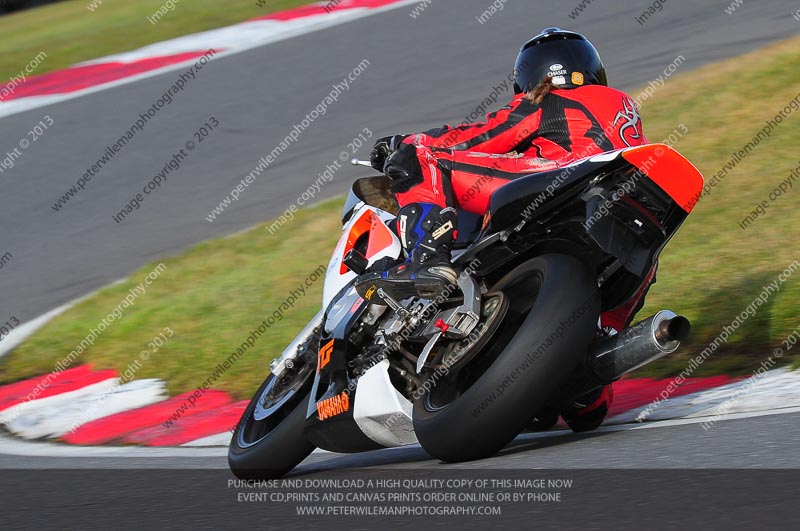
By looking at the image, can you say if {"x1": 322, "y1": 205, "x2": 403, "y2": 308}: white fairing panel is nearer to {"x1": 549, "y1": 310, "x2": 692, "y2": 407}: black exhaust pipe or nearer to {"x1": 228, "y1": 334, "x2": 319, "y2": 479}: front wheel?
{"x1": 228, "y1": 334, "x2": 319, "y2": 479}: front wheel

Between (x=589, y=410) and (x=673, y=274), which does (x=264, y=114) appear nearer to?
(x=673, y=274)

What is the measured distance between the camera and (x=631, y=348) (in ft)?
11.9

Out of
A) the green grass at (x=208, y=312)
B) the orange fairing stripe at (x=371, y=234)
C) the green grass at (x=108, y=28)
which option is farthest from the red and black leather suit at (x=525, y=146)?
the green grass at (x=108, y=28)

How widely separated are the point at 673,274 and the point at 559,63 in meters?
2.48

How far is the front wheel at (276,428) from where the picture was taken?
4.43 metres

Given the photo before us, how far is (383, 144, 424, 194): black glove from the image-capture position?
166 inches

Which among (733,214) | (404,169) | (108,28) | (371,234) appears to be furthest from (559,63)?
(108,28)

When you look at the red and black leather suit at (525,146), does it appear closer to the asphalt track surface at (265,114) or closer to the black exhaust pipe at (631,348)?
the black exhaust pipe at (631,348)

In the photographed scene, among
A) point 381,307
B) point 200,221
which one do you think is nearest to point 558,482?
point 381,307

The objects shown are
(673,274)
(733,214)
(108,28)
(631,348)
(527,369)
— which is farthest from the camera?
(108,28)

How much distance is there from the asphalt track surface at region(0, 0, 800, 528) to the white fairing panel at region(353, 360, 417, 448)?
498 cm

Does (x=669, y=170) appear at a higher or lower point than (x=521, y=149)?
higher

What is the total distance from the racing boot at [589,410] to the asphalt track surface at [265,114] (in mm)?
5247

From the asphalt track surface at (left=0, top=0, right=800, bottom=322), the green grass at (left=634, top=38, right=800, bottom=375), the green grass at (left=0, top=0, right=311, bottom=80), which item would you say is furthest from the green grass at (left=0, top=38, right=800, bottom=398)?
the green grass at (left=0, top=0, right=311, bottom=80)
